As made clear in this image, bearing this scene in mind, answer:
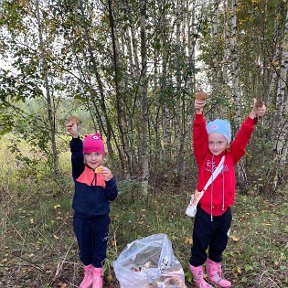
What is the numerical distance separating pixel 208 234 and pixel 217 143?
0.88 m

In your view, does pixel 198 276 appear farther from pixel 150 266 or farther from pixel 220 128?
pixel 220 128

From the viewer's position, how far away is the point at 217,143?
9.23 feet

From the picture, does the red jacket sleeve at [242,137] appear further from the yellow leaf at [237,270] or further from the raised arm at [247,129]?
the yellow leaf at [237,270]

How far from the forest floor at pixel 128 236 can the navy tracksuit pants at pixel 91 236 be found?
305 millimetres

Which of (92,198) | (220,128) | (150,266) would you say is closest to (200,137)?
(220,128)

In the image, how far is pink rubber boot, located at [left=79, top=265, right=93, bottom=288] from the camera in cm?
295

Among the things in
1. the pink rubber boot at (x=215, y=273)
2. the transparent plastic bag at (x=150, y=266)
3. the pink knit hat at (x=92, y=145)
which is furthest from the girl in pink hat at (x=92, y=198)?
the pink rubber boot at (x=215, y=273)

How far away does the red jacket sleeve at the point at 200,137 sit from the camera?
2.78 m

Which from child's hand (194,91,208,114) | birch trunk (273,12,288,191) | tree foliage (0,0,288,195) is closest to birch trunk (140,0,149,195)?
tree foliage (0,0,288,195)

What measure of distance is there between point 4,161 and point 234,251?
16.4 ft

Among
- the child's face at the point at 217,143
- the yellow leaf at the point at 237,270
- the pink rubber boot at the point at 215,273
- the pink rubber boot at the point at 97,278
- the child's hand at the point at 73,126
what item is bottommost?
the yellow leaf at the point at 237,270

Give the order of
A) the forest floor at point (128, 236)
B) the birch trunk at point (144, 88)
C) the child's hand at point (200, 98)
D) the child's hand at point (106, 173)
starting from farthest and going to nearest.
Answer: the birch trunk at point (144, 88) → the forest floor at point (128, 236) → the child's hand at point (106, 173) → the child's hand at point (200, 98)

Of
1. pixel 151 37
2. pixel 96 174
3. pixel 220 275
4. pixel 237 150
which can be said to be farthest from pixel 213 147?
pixel 151 37

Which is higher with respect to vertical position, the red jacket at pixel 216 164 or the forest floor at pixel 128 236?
the red jacket at pixel 216 164
